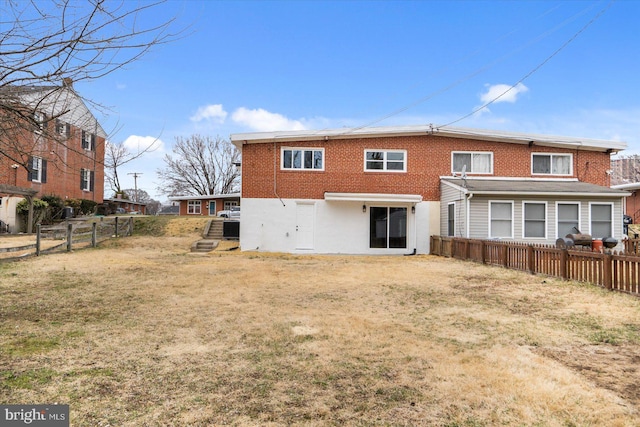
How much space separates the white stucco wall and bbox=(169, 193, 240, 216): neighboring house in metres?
23.0

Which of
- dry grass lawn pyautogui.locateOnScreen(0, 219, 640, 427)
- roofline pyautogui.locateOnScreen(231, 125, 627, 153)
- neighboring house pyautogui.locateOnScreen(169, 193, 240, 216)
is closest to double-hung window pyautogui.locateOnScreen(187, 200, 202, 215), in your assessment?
neighboring house pyautogui.locateOnScreen(169, 193, 240, 216)

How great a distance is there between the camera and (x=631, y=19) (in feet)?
43.0

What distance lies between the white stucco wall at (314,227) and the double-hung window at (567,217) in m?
5.81

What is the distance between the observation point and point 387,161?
17953 mm

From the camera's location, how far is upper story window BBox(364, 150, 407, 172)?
58.8ft

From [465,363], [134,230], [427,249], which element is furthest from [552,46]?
[134,230]

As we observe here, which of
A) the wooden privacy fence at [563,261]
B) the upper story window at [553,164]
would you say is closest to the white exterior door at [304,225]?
the wooden privacy fence at [563,261]

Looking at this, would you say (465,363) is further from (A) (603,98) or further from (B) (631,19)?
(A) (603,98)

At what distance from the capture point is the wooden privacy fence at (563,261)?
25.3 ft

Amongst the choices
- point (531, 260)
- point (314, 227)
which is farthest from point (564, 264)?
point (314, 227)

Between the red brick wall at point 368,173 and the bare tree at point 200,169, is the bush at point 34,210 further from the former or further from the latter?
the bare tree at point 200,169

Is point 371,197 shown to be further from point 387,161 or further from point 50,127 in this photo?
point 50,127

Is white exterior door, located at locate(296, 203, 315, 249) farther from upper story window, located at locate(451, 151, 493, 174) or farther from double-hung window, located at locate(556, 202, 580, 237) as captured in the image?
double-hung window, located at locate(556, 202, 580, 237)

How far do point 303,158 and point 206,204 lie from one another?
26.7m
